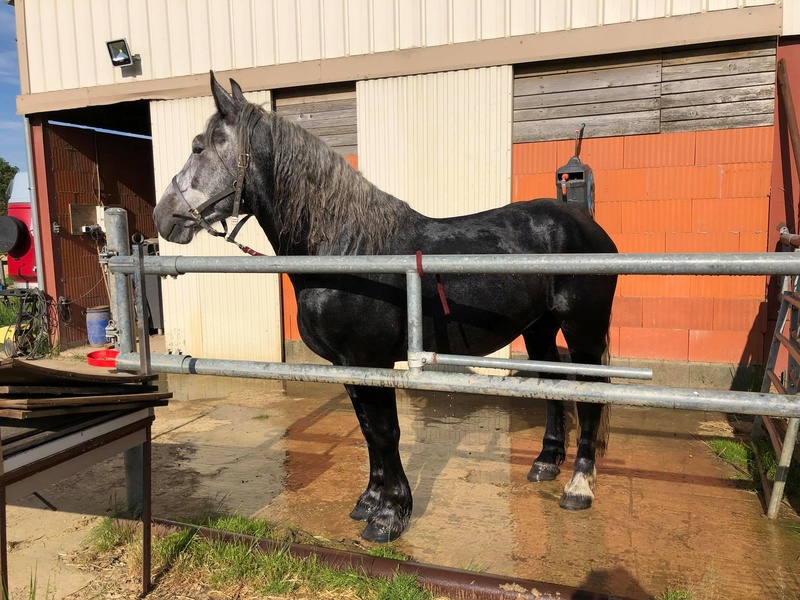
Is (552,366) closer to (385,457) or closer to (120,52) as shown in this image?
(385,457)

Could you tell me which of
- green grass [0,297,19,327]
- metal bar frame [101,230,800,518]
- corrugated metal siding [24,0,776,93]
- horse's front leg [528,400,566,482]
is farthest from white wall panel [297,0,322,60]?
green grass [0,297,19,327]

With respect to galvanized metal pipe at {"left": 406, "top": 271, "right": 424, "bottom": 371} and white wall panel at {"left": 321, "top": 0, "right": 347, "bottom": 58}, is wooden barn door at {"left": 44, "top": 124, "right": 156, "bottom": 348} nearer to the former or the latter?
white wall panel at {"left": 321, "top": 0, "right": 347, "bottom": 58}

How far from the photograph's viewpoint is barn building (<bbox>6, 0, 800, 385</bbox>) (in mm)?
4688

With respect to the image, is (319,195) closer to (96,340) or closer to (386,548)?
(386,548)

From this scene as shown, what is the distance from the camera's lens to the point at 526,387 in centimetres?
168

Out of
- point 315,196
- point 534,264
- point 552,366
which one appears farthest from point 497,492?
point 534,264

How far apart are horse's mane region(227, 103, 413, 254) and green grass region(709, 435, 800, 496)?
8.47 feet

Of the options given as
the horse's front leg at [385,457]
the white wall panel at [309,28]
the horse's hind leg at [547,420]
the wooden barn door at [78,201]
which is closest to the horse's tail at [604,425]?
the horse's hind leg at [547,420]

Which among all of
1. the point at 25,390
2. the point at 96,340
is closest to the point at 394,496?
the point at 25,390

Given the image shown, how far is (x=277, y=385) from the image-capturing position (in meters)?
5.84

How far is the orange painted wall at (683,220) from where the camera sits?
185 inches

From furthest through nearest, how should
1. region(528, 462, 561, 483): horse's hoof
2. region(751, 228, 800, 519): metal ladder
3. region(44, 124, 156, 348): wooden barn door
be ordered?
region(44, 124, 156, 348): wooden barn door < region(528, 462, 561, 483): horse's hoof < region(751, 228, 800, 519): metal ladder

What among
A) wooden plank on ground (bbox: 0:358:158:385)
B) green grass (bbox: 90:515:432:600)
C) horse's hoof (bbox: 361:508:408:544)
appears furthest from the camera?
horse's hoof (bbox: 361:508:408:544)

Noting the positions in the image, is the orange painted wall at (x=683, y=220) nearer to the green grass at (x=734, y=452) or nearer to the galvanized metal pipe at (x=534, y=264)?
the green grass at (x=734, y=452)
